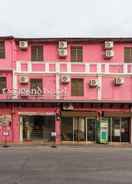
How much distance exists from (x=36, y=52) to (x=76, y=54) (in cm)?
353

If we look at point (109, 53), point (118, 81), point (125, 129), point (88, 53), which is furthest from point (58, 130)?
point (109, 53)

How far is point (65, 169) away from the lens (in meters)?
16.0

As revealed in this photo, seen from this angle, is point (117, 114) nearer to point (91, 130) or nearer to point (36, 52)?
point (91, 130)

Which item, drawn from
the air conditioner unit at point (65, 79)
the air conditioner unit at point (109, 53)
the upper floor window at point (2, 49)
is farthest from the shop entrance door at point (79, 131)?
the upper floor window at point (2, 49)

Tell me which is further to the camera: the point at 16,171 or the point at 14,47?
the point at 14,47

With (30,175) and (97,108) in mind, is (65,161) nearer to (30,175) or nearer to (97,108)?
(30,175)

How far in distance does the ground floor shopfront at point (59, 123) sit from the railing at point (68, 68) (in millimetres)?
2980

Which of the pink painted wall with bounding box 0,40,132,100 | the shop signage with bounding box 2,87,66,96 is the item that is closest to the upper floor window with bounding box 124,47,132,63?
the pink painted wall with bounding box 0,40,132,100

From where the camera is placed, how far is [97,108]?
29.3 m

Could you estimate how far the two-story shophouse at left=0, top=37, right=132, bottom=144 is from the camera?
1144 inches

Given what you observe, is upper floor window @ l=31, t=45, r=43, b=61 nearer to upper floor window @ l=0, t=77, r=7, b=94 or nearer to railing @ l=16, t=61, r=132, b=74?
railing @ l=16, t=61, r=132, b=74

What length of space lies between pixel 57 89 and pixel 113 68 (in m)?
5.22

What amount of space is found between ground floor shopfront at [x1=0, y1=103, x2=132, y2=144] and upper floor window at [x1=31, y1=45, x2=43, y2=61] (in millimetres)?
4040

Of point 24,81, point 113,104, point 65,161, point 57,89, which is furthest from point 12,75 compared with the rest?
point 65,161
